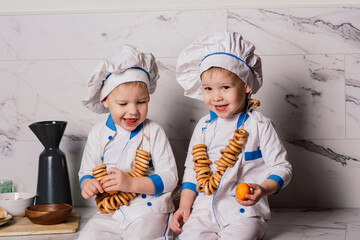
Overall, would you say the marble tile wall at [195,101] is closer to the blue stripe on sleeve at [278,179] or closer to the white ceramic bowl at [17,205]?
the white ceramic bowl at [17,205]

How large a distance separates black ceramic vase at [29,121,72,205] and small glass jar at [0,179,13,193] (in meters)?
0.24

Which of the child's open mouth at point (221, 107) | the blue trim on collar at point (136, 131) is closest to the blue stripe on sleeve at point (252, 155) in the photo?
the child's open mouth at point (221, 107)

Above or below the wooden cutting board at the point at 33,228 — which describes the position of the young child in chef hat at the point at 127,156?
above

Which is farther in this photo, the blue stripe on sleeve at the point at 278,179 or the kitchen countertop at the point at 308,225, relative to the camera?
the kitchen countertop at the point at 308,225

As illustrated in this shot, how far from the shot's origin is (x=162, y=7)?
207 centimetres

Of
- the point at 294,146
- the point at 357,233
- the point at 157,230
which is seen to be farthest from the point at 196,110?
the point at 357,233

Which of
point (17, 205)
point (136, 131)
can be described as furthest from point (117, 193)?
point (17, 205)

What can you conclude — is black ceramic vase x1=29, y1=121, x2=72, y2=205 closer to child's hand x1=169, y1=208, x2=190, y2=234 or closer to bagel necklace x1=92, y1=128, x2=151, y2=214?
bagel necklace x1=92, y1=128, x2=151, y2=214

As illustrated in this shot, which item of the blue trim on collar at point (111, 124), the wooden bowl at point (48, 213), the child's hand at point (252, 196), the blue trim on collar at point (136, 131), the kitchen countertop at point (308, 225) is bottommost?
the kitchen countertop at point (308, 225)

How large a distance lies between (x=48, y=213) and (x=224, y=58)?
0.77 meters

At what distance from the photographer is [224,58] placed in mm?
1591

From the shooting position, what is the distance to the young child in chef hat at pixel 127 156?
1638 millimetres

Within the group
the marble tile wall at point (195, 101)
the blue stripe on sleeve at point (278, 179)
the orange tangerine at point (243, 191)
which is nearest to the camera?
the orange tangerine at point (243, 191)

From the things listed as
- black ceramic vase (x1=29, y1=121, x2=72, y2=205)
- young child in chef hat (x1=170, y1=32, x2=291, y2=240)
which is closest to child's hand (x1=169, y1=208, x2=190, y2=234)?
young child in chef hat (x1=170, y1=32, x2=291, y2=240)
